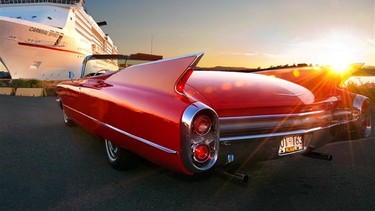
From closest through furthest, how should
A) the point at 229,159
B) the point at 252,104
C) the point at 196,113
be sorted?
the point at 196,113, the point at 229,159, the point at 252,104

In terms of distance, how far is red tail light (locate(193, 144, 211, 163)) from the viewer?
2643 millimetres

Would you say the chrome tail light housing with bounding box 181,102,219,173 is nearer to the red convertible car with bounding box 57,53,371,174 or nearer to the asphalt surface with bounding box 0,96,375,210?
the red convertible car with bounding box 57,53,371,174

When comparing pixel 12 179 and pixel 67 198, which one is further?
pixel 12 179

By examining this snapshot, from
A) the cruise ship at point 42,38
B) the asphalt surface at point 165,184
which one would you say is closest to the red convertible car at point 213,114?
the asphalt surface at point 165,184

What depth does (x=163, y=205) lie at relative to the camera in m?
3.00

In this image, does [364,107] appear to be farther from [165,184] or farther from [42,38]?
[42,38]

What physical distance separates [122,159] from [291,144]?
1.77 metres

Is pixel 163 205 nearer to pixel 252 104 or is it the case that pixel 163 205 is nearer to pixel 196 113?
pixel 196 113

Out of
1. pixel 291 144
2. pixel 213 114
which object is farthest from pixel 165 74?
pixel 291 144

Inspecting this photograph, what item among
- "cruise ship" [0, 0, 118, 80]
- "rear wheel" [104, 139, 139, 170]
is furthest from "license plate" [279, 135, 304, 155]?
"cruise ship" [0, 0, 118, 80]

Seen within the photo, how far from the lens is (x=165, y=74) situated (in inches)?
123

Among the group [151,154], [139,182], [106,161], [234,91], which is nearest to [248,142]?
[234,91]

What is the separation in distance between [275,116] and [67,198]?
199cm

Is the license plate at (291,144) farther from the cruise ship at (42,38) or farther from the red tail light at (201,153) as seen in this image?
the cruise ship at (42,38)
